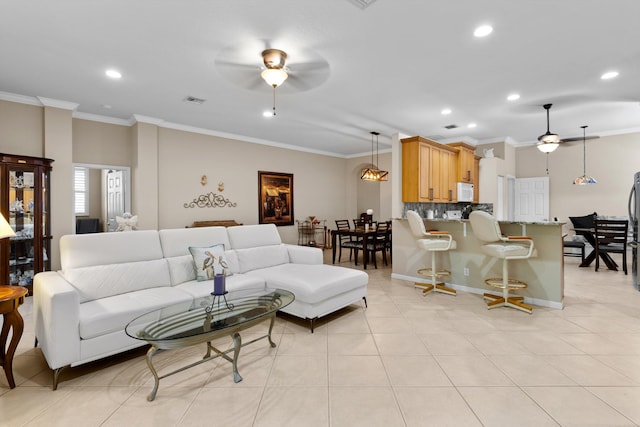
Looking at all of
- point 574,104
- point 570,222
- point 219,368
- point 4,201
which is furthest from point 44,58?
point 570,222

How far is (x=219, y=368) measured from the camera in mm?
2412

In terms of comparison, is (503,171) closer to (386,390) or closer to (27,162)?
(386,390)

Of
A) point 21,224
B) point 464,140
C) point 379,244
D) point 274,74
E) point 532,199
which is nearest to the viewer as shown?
point 274,74

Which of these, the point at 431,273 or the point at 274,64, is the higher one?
the point at 274,64

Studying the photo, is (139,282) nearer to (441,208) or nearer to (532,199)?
(441,208)

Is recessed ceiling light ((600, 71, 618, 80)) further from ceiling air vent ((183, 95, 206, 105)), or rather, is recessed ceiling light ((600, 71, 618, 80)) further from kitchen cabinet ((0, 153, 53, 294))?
kitchen cabinet ((0, 153, 53, 294))

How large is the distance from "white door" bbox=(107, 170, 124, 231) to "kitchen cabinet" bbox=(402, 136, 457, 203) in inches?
207

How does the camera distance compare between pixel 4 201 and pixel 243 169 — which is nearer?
pixel 4 201

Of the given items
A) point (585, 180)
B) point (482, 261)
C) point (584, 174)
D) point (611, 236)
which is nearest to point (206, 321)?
point (482, 261)

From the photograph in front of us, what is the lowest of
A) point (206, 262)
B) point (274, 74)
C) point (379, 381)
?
point (379, 381)

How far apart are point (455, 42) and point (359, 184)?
7174mm

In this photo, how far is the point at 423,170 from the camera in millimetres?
5309

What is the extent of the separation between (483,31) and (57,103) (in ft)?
18.8

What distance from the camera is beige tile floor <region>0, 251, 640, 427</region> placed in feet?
6.10
